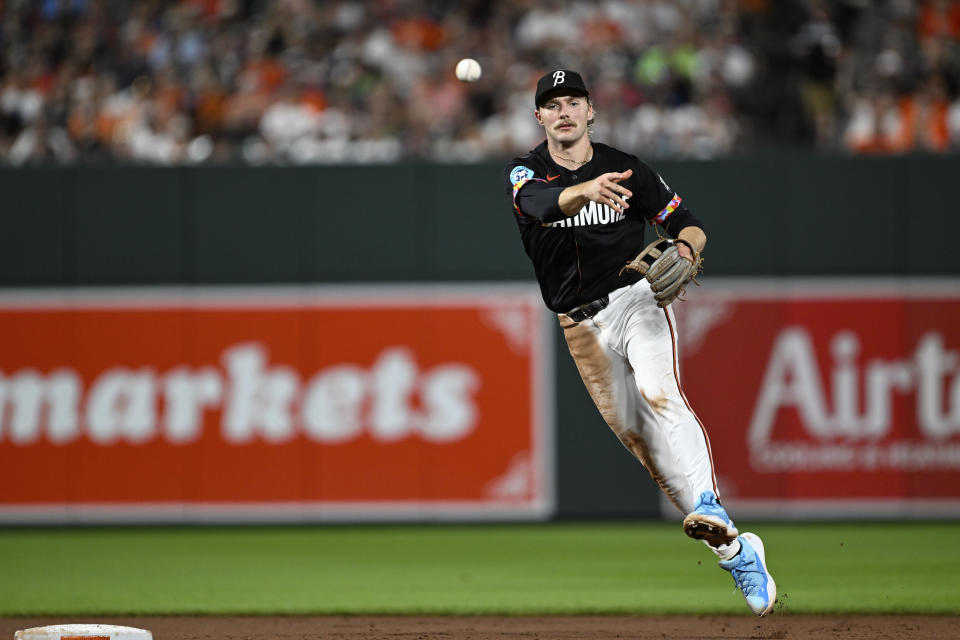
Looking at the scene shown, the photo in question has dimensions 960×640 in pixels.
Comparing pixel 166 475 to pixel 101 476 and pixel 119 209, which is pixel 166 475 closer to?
pixel 101 476

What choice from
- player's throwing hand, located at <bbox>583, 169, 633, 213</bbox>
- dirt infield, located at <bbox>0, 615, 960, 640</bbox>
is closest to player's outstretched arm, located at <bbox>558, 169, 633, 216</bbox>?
player's throwing hand, located at <bbox>583, 169, 633, 213</bbox>

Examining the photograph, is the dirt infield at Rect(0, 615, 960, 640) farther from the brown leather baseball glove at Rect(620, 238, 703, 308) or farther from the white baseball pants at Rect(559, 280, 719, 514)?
the brown leather baseball glove at Rect(620, 238, 703, 308)

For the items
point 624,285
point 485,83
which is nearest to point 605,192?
point 624,285

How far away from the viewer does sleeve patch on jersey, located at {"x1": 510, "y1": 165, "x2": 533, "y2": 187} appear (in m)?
6.01

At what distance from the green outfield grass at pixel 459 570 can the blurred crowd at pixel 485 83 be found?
11.3ft

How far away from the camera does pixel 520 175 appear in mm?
6023

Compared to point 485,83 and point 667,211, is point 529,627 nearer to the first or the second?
point 667,211

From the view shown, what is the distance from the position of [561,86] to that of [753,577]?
2.32 meters

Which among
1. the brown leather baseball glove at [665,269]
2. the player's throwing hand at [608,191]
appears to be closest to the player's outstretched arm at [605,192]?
the player's throwing hand at [608,191]

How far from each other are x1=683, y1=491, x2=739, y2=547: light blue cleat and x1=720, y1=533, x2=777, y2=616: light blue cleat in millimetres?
160

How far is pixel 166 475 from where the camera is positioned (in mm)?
12055

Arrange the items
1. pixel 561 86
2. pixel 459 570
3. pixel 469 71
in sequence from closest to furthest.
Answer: pixel 561 86
pixel 469 71
pixel 459 570

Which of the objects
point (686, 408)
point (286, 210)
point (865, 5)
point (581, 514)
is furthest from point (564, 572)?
point (865, 5)

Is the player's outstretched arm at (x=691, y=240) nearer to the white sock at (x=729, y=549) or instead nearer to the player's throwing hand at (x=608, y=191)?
the player's throwing hand at (x=608, y=191)
